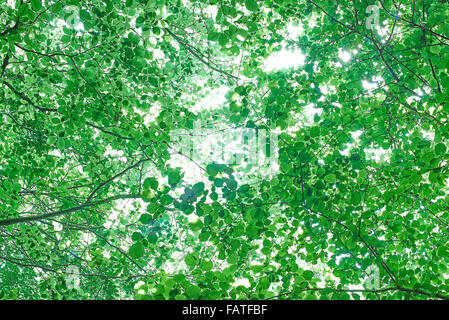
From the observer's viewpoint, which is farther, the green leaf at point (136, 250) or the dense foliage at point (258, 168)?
the dense foliage at point (258, 168)

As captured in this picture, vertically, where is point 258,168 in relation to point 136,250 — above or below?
above

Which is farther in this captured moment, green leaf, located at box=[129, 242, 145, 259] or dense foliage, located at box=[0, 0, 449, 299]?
dense foliage, located at box=[0, 0, 449, 299]

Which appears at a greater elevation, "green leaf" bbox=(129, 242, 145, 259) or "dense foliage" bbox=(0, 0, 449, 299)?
"dense foliage" bbox=(0, 0, 449, 299)

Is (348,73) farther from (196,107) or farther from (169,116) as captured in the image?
(196,107)

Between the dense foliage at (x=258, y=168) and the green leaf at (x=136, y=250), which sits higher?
the dense foliage at (x=258, y=168)

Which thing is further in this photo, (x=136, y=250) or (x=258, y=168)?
(x=258, y=168)
